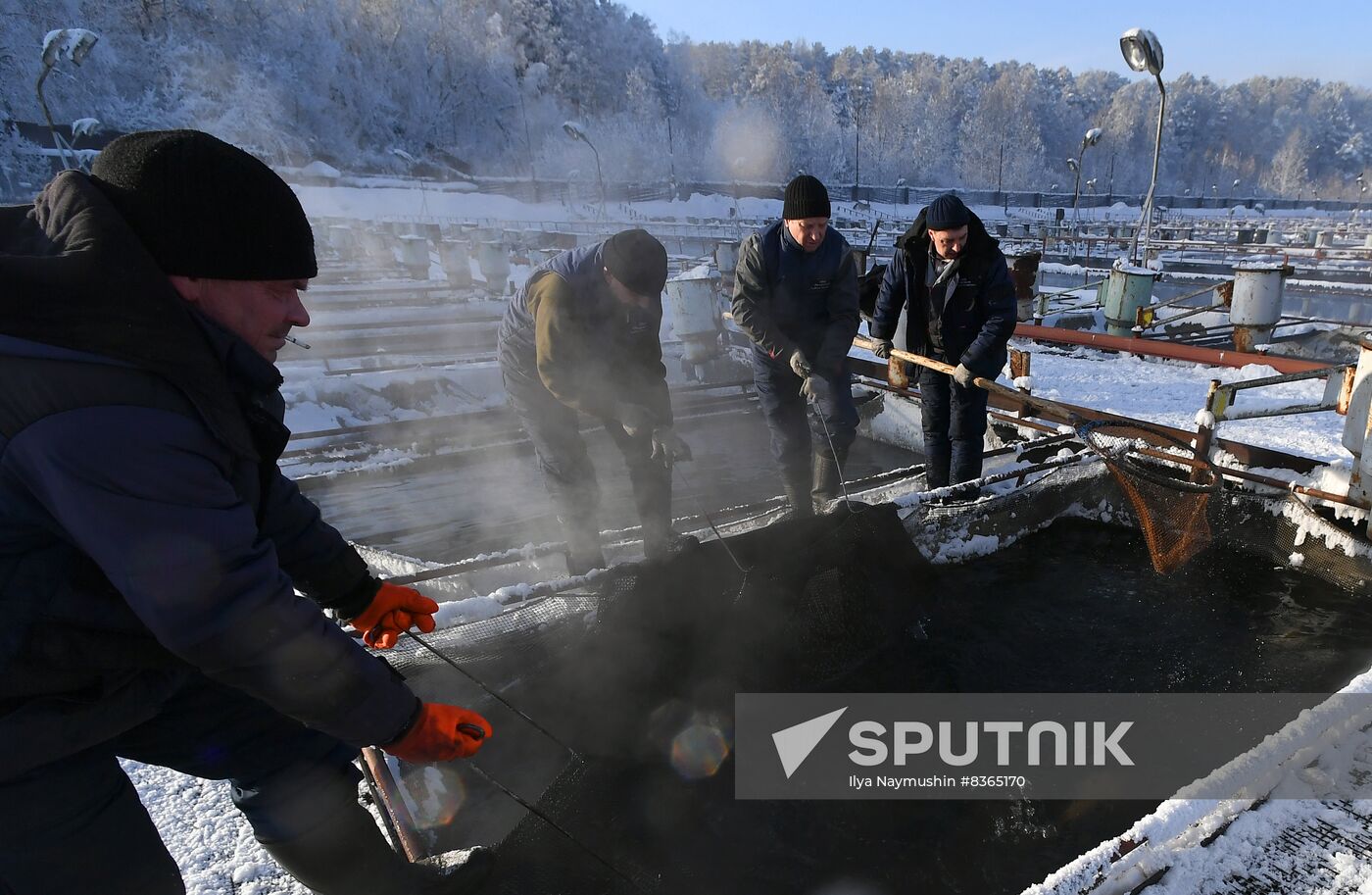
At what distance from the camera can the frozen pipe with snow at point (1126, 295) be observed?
982 centimetres

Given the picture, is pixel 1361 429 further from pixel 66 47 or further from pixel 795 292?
pixel 66 47

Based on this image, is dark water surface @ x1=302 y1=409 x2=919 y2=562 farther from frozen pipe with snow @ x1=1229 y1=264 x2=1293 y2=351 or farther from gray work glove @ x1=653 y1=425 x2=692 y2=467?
frozen pipe with snow @ x1=1229 y1=264 x2=1293 y2=351

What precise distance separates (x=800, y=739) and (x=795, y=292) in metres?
2.43

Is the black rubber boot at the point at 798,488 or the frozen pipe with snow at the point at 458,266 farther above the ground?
the frozen pipe with snow at the point at 458,266

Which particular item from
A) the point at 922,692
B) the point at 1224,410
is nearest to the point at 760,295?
the point at 922,692

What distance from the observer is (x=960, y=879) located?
2223 millimetres

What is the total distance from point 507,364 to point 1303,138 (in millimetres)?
151741

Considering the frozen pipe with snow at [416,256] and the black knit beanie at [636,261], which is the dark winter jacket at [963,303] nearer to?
the black knit beanie at [636,261]

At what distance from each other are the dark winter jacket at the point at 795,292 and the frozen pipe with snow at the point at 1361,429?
96.5 inches

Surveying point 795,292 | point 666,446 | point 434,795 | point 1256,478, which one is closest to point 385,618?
point 434,795

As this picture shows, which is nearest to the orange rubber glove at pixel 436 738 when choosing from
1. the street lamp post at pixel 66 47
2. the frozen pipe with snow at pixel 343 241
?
the street lamp post at pixel 66 47

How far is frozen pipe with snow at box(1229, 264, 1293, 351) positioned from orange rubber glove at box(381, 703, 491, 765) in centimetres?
1059

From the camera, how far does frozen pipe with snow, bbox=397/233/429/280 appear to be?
704 inches

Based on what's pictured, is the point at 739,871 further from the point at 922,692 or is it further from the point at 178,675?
the point at 178,675
